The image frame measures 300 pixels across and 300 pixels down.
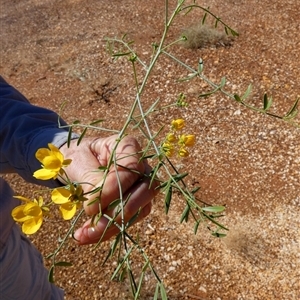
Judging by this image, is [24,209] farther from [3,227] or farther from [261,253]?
[261,253]

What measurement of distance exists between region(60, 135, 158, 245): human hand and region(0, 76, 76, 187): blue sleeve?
6.8 inches

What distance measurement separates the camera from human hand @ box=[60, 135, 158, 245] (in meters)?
0.78

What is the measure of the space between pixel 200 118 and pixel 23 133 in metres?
1.76

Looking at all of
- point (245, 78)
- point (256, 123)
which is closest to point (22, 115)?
point (256, 123)

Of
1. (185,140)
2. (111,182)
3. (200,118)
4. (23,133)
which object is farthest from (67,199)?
(200,118)

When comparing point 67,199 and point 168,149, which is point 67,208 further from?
point 168,149

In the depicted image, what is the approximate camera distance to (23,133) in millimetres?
1267

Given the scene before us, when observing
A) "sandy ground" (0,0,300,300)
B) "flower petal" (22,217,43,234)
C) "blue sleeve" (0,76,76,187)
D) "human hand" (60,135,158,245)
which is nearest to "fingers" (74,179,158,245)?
"human hand" (60,135,158,245)

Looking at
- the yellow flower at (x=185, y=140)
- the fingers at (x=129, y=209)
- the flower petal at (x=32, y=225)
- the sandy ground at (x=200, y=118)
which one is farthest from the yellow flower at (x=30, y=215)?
the sandy ground at (x=200, y=118)

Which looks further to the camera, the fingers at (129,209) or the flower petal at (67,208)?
the fingers at (129,209)

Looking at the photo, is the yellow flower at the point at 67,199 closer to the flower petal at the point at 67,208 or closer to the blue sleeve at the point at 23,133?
the flower petal at the point at 67,208

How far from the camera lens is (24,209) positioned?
0.67 m

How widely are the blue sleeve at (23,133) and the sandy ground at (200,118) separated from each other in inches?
42.5

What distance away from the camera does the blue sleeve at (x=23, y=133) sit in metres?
1.21
